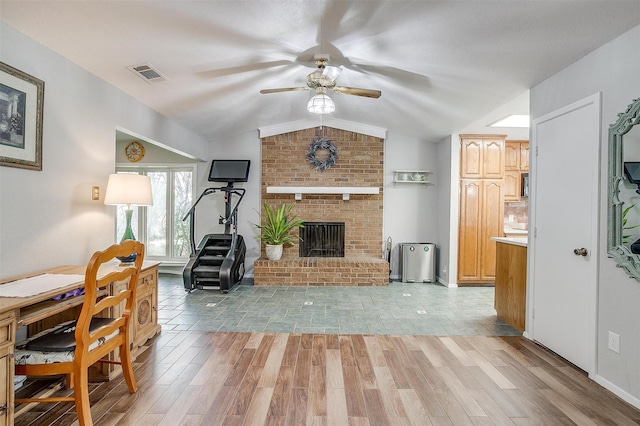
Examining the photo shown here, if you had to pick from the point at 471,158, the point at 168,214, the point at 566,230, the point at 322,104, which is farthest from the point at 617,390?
the point at 168,214

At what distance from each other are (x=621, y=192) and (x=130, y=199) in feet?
12.1

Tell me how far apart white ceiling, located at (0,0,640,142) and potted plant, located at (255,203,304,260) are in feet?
7.37

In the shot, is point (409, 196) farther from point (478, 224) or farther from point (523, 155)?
point (523, 155)

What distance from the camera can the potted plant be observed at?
5.44 metres

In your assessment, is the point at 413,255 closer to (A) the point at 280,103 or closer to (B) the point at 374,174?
(B) the point at 374,174

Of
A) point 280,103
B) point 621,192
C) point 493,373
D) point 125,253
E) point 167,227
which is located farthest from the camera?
point 167,227

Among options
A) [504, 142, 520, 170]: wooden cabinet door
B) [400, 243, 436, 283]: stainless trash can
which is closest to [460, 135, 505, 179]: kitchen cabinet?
[504, 142, 520, 170]: wooden cabinet door

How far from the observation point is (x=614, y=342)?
2203 mm

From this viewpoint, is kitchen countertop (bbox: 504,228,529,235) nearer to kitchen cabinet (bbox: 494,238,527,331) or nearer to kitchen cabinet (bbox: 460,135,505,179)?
kitchen cabinet (bbox: 460,135,505,179)

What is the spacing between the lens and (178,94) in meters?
3.55

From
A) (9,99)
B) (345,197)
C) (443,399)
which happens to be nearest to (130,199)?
(9,99)

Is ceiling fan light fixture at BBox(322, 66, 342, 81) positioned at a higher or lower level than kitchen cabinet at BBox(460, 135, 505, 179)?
higher

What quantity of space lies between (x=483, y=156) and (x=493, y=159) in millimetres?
164

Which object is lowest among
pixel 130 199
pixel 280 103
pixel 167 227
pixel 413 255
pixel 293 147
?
pixel 413 255
